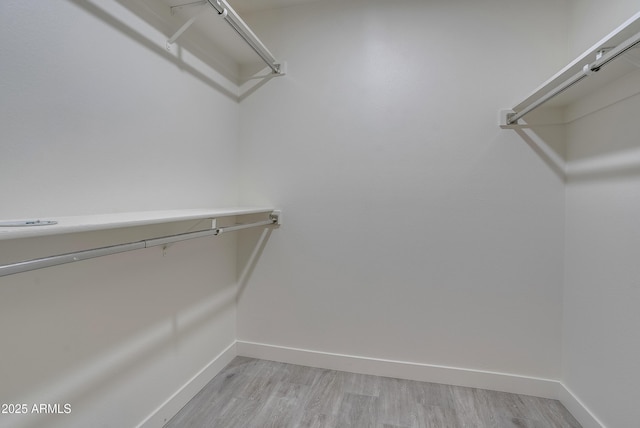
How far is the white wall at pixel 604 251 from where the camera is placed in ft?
4.13

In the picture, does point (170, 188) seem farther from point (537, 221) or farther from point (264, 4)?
point (537, 221)

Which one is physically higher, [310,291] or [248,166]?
[248,166]

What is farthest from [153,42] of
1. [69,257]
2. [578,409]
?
[578,409]

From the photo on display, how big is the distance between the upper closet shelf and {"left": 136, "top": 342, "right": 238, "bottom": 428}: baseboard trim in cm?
231

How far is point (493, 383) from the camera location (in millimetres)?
1806

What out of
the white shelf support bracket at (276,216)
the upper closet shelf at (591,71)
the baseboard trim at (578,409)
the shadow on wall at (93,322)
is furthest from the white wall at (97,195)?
the baseboard trim at (578,409)

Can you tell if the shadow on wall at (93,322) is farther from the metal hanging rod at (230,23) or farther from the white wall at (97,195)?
the metal hanging rod at (230,23)

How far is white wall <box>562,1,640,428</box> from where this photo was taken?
1260 millimetres

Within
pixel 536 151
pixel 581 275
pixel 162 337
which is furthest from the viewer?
pixel 536 151

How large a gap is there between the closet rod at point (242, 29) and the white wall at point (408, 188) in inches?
5.2

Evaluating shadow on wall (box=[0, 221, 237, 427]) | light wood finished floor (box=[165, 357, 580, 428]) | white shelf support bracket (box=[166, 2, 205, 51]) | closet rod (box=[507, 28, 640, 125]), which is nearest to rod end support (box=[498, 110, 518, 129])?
closet rod (box=[507, 28, 640, 125])

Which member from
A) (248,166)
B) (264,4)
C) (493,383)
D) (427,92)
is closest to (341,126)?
(427,92)

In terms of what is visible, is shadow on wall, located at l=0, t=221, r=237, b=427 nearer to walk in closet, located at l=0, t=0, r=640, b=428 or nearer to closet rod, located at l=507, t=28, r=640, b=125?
walk in closet, located at l=0, t=0, r=640, b=428

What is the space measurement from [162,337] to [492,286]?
1.87 metres
